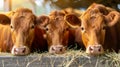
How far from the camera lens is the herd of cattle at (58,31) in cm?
509

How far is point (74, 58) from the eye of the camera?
454 cm

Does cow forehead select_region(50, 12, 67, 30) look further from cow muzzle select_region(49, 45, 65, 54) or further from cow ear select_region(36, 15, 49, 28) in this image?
cow muzzle select_region(49, 45, 65, 54)

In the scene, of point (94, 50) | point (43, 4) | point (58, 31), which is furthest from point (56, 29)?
point (43, 4)

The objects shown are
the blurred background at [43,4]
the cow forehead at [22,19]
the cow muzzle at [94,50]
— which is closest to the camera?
the cow muzzle at [94,50]

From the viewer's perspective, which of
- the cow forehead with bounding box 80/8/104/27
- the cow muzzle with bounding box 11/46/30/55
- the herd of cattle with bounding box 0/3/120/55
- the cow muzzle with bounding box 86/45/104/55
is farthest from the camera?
the cow forehead with bounding box 80/8/104/27

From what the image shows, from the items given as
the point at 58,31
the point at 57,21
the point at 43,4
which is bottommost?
the point at 58,31

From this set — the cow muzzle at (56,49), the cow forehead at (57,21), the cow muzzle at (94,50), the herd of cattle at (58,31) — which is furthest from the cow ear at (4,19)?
the cow muzzle at (94,50)

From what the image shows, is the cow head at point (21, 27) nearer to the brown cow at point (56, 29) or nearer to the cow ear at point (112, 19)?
the brown cow at point (56, 29)

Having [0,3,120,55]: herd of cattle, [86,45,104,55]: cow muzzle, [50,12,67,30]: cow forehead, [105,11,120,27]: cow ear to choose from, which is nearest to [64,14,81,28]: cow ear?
[0,3,120,55]: herd of cattle

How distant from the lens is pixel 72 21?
18.3 feet

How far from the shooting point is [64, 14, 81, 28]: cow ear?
555 centimetres

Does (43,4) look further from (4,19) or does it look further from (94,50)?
(94,50)

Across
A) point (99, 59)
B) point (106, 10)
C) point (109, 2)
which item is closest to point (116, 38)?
point (106, 10)

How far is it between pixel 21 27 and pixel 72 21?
32.8 inches
